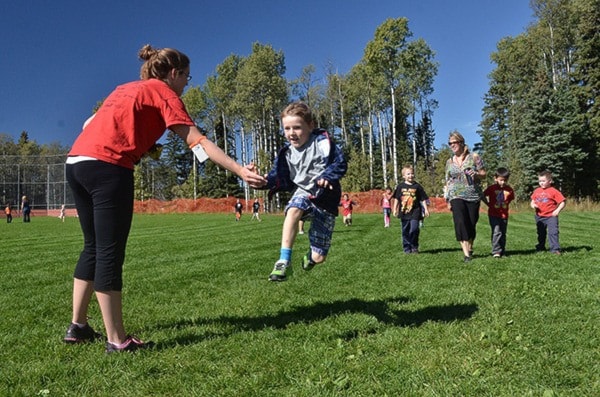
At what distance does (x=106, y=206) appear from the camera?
3383 millimetres

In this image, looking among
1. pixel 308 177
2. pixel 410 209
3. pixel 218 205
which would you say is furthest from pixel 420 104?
pixel 308 177

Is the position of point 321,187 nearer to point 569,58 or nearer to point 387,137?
point 569,58

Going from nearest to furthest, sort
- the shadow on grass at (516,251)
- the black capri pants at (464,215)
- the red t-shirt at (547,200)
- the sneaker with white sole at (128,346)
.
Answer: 1. the sneaker with white sole at (128,346)
2. the black capri pants at (464,215)
3. the shadow on grass at (516,251)
4. the red t-shirt at (547,200)

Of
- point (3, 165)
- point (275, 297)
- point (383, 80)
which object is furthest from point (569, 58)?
point (3, 165)

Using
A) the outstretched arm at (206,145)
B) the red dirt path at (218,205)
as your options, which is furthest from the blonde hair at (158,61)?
the red dirt path at (218,205)

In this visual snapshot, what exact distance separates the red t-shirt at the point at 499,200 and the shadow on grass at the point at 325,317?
4.89 meters

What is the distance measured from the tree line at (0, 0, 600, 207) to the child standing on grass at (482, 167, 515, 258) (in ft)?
103

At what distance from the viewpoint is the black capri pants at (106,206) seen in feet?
11.0

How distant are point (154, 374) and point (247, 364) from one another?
23.6 inches

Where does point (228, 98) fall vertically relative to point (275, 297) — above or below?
above

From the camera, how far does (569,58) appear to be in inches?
1692

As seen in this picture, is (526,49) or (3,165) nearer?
(526,49)

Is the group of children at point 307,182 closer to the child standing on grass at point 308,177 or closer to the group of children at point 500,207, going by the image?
the child standing on grass at point 308,177

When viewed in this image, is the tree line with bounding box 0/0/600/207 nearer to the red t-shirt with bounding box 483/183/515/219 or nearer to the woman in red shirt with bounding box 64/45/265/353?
the red t-shirt with bounding box 483/183/515/219
